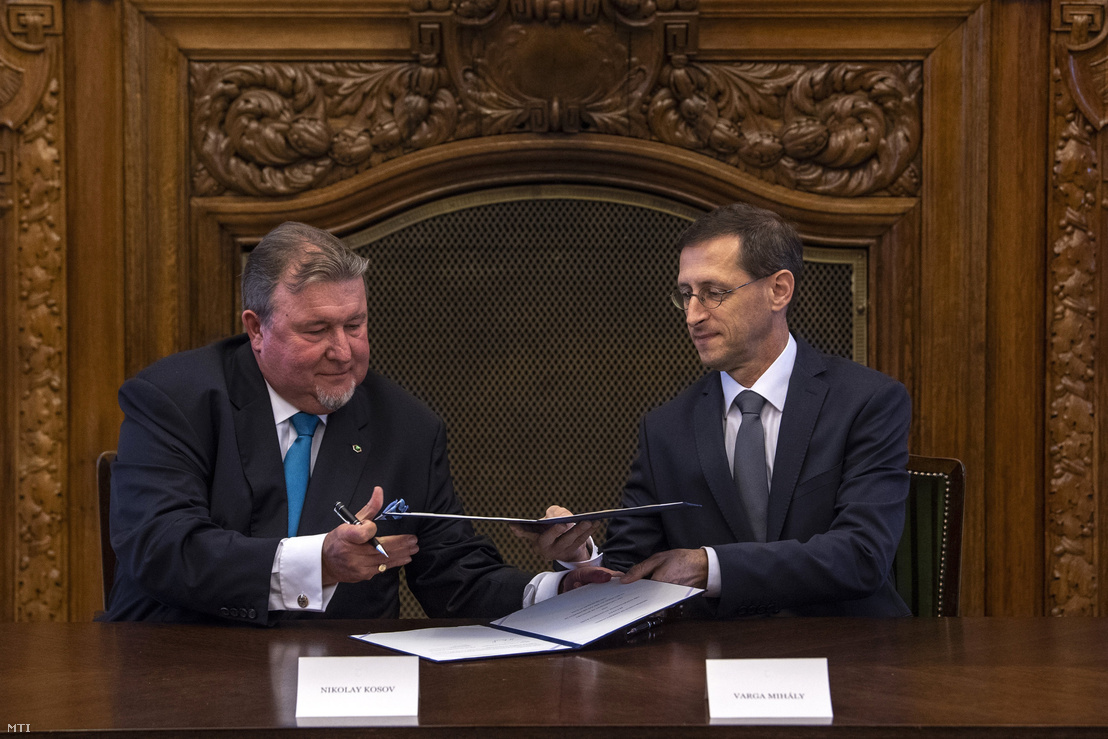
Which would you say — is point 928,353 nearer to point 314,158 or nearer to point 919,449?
point 919,449

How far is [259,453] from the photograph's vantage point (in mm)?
2141

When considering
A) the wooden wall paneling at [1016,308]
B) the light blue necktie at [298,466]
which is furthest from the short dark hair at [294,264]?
the wooden wall paneling at [1016,308]

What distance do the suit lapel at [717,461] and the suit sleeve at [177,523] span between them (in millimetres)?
862

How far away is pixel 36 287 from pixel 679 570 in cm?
203

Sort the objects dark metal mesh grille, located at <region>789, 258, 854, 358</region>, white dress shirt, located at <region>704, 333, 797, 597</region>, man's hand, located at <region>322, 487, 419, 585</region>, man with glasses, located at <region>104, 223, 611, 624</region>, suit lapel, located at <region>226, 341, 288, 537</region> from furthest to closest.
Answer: dark metal mesh grille, located at <region>789, 258, 854, 358</region> → white dress shirt, located at <region>704, 333, 797, 597</region> → suit lapel, located at <region>226, 341, 288, 537</region> → man with glasses, located at <region>104, 223, 611, 624</region> → man's hand, located at <region>322, 487, 419, 585</region>

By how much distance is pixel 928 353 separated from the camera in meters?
2.97

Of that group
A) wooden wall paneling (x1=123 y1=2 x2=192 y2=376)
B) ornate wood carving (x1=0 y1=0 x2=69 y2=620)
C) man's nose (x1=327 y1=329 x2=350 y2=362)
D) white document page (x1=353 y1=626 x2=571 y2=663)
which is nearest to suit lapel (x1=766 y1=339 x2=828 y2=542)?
white document page (x1=353 y1=626 x2=571 y2=663)

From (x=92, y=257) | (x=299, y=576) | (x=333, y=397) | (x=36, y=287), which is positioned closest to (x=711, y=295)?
(x=333, y=397)

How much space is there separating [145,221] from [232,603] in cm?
151

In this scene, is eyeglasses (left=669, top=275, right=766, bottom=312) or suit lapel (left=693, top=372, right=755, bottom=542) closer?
suit lapel (left=693, top=372, right=755, bottom=542)

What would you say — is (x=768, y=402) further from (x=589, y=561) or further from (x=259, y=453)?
(x=259, y=453)

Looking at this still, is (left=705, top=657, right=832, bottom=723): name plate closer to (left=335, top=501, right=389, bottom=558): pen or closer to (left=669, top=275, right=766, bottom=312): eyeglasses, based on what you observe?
(left=335, top=501, right=389, bottom=558): pen

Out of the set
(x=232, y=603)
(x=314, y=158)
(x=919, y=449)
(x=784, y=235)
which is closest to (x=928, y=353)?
(x=919, y=449)

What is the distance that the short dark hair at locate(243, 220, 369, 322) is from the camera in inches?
85.4
